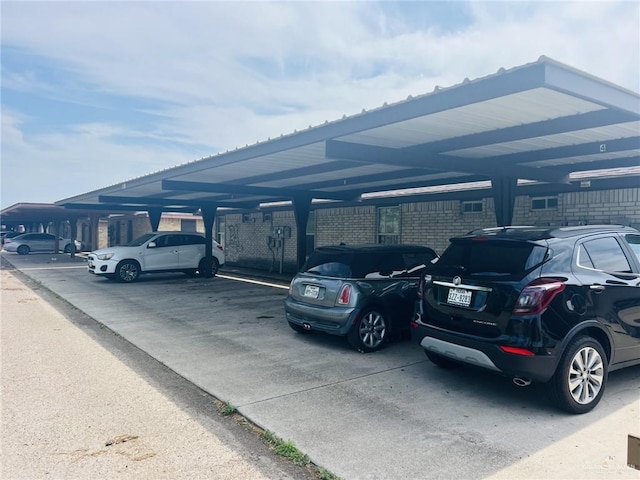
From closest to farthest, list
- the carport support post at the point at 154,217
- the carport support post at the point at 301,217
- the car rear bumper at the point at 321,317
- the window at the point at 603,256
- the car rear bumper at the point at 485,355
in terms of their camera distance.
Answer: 1. the car rear bumper at the point at 485,355
2. the window at the point at 603,256
3. the car rear bumper at the point at 321,317
4. the carport support post at the point at 301,217
5. the carport support post at the point at 154,217

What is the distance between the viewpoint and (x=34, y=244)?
114 ft

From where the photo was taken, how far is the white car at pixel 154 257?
1534cm

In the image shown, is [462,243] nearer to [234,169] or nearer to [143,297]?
[234,169]

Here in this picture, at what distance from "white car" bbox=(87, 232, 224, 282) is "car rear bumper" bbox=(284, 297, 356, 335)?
9777 millimetres

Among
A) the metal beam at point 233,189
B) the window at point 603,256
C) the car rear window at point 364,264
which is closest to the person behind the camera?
the window at point 603,256

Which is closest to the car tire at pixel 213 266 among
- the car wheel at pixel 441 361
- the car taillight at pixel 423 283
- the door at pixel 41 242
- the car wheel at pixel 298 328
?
the car wheel at pixel 298 328

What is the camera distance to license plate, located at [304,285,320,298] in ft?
22.9

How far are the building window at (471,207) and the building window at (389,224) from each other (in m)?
2.46

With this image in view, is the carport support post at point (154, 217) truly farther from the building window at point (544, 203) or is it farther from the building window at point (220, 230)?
the building window at point (544, 203)

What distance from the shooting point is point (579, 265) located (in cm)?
467

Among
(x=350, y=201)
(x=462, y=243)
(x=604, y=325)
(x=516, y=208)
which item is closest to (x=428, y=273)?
(x=462, y=243)

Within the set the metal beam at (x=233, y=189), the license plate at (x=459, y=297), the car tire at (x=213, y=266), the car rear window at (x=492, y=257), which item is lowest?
the car tire at (x=213, y=266)

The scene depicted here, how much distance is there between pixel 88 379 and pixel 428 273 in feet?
13.7

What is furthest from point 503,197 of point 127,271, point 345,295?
point 127,271
